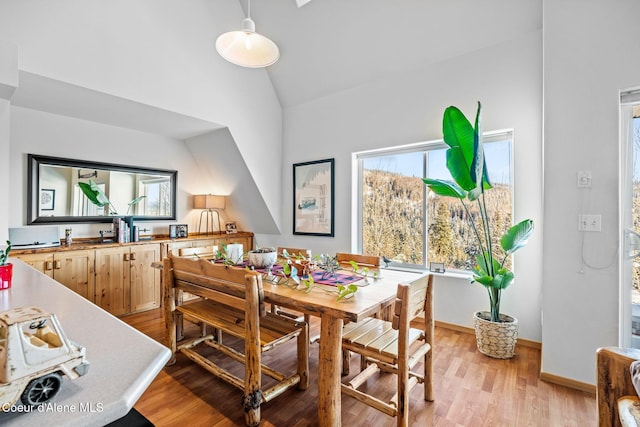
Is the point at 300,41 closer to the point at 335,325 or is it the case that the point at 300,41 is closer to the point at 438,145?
the point at 438,145

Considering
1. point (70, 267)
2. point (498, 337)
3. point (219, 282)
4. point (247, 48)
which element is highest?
point (247, 48)

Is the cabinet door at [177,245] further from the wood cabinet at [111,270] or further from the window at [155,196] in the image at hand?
the window at [155,196]

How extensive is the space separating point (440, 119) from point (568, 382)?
2.40 meters

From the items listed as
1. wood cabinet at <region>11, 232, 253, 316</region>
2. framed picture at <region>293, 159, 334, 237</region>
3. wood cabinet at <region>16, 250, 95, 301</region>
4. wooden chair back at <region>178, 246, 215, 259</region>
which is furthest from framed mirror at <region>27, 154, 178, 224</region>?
framed picture at <region>293, 159, 334, 237</region>

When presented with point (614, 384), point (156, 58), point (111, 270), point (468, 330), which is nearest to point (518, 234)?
point (468, 330)

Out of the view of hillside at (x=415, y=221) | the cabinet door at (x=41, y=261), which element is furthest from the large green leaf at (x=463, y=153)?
the cabinet door at (x=41, y=261)

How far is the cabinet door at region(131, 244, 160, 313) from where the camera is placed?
11.4ft

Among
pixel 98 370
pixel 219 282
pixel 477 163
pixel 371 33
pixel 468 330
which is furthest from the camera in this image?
pixel 371 33

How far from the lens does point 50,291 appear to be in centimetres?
125

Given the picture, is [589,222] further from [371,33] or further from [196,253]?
[196,253]

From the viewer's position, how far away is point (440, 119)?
304cm

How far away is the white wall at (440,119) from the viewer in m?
2.61

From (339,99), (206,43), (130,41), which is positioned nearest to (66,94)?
(130,41)

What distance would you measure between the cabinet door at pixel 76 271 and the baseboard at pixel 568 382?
4.14 meters
